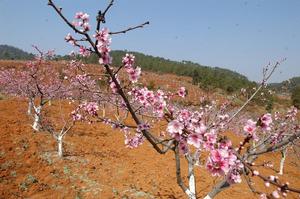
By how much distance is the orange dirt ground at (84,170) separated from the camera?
10.9m

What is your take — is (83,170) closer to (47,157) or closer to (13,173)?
(47,157)

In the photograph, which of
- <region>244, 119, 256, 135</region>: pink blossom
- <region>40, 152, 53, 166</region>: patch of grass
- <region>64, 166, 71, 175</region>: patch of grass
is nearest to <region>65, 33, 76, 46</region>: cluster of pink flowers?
<region>244, 119, 256, 135</region>: pink blossom

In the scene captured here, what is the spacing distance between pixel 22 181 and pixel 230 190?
24.8 ft

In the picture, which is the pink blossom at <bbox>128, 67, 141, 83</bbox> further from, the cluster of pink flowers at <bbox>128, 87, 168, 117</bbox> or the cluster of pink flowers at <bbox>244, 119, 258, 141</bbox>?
the cluster of pink flowers at <bbox>244, 119, 258, 141</bbox>

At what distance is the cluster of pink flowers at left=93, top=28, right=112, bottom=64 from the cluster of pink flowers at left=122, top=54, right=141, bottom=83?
61cm

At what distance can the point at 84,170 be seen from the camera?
1259cm

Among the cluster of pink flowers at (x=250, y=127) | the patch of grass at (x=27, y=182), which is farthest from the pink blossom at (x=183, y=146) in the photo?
the patch of grass at (x=27, y=182)

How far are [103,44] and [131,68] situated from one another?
86 centimetres

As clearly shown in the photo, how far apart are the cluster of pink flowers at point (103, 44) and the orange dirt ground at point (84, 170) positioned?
7.65 m

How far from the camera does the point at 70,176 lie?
11.9m

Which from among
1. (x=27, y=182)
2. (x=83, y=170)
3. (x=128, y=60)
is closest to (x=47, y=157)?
(x=83, y=170)

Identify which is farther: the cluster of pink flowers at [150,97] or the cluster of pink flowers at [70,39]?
the cluster of pink flowers at [150,97]

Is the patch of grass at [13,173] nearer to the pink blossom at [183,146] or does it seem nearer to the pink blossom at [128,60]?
the pink blossom at [128,60]

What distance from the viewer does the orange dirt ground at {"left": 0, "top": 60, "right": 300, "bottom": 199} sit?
10.9 metres
